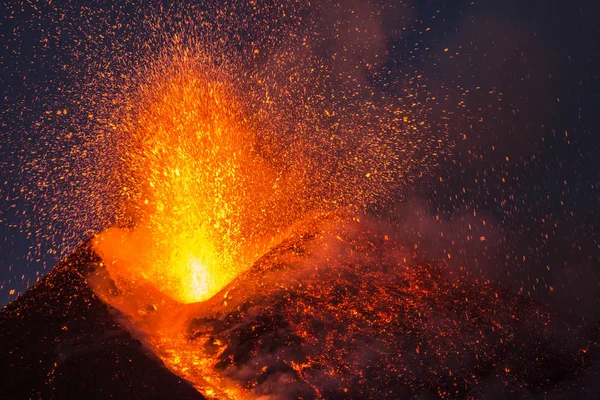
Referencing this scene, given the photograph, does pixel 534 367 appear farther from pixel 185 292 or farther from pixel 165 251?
pixel 165 251

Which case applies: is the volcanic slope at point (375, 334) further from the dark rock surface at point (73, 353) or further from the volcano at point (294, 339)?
the dark rock surface at point (73, 353)

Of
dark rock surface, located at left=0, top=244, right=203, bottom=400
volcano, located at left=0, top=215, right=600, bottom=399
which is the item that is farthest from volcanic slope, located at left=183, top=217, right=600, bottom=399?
dark rock surface, located at left=0, top=244, right=203, bottom=400

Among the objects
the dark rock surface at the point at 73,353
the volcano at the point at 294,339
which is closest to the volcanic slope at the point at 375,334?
the volcano at the point at 294,339

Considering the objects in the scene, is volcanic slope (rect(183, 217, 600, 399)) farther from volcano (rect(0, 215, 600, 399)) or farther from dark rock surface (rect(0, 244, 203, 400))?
dark rock surface (rect(0, 244, 203, 400))

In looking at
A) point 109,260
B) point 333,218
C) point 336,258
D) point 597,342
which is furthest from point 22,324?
point 597,342

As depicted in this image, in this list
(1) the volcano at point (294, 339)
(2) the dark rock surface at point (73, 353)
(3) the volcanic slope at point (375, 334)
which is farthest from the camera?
(3) the volcanic slope at point (375, 334)

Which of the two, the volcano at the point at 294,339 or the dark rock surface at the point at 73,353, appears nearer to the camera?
the dark rock surface at the point at 73,353

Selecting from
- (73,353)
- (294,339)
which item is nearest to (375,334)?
(294,339)

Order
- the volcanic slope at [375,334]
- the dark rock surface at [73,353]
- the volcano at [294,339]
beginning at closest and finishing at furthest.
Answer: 1. the dark rock surface at [73,353]
2. the volcano at [294,339]
3. the volcanic slope at [375,334]
